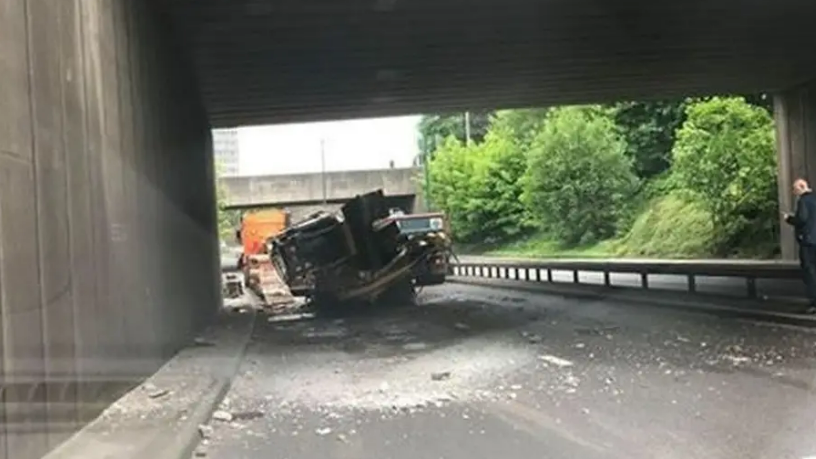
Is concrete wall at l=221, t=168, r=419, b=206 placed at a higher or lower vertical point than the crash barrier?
higher

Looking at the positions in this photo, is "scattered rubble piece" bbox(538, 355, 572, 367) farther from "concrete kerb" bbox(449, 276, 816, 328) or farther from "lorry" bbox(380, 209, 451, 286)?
"lorry" bbox(380, 209, 451, 286)

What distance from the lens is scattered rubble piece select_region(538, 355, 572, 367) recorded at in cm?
1206

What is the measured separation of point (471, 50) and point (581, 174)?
97.6 ft

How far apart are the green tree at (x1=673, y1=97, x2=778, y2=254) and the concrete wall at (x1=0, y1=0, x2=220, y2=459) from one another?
26.8 metres

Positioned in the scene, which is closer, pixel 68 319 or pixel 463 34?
pixel 68 319

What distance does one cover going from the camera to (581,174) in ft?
167

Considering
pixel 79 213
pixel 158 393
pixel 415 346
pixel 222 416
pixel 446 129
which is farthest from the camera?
pixel 446 129

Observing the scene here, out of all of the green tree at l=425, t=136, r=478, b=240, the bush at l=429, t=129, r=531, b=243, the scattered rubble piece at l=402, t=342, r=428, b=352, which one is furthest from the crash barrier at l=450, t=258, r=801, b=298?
the green tree at l=425, t=136, r=478, b=240

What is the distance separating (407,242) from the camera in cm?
2561

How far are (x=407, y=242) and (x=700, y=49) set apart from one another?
867cm

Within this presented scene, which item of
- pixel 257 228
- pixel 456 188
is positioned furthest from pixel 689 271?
pixel 456 188

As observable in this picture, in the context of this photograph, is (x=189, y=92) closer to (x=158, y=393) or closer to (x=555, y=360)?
(x=158, y=393)

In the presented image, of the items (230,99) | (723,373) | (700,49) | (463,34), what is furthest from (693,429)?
(230,99)

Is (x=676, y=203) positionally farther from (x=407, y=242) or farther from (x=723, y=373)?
(x=723, y=373)
